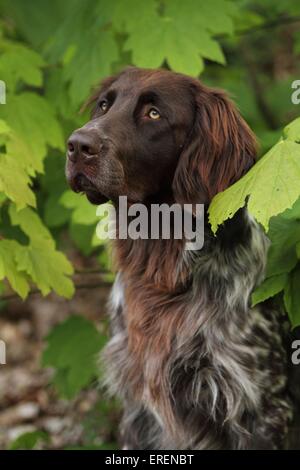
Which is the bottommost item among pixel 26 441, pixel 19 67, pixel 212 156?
pixel 26 441

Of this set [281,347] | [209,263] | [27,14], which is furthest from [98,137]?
[27,14]

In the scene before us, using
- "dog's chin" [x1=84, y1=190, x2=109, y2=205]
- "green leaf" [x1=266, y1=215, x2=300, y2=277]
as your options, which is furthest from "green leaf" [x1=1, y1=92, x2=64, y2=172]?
"green leaf" [x1=266, y1=215, x2=300, y2=277]

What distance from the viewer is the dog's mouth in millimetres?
3430

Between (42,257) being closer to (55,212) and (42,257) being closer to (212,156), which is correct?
(212,156)

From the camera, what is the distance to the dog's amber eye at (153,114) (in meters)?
3.57

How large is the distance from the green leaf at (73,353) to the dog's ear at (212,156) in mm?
1658

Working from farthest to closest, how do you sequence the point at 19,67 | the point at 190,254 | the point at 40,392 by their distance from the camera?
the point at 40,392
the point at 19,67
the point at 190,254

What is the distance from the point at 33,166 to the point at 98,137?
500 millimetres

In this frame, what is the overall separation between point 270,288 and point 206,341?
460mm

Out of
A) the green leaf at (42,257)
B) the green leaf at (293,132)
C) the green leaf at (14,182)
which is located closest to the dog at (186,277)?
the green leaf at (14,182)

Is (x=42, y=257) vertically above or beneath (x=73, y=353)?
above

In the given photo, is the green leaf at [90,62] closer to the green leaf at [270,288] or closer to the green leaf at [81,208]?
the green leaf at [81,208]

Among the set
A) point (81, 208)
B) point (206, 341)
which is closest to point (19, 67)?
point (81, 208)

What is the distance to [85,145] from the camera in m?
3.31
